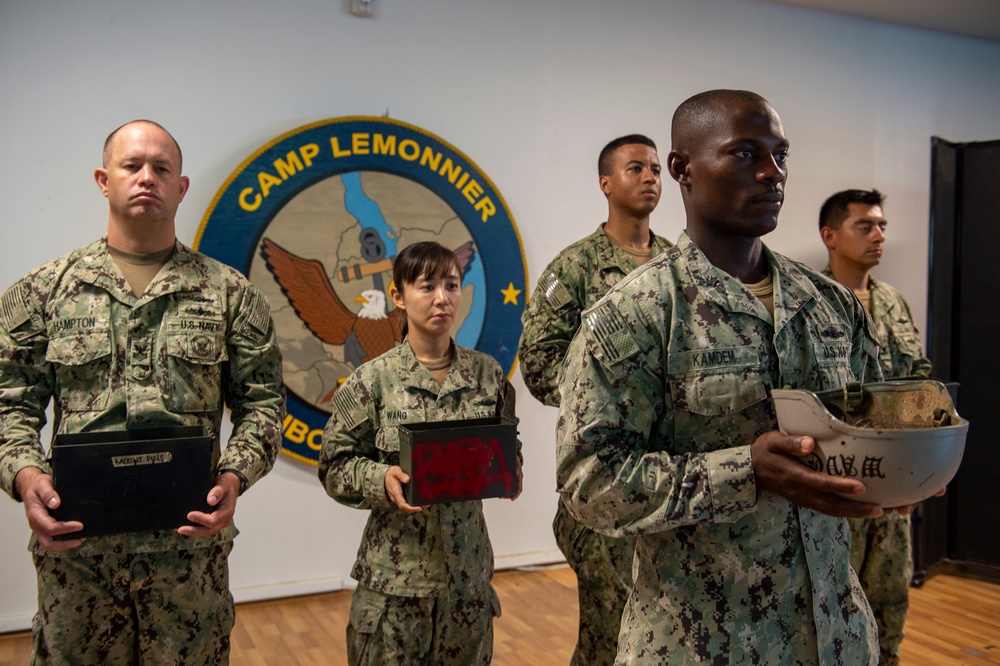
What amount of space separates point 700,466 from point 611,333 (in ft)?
0.73

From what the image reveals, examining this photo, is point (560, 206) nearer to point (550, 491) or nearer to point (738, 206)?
point (550, 491)

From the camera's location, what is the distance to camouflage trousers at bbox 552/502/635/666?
2.22 meters

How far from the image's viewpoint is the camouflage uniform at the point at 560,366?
7.41 ft

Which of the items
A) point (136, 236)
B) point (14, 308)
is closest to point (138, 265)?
point (136, 236)

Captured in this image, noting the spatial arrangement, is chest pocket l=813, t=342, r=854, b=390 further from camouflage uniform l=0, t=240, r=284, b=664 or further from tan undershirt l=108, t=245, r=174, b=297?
tan undershirt l=108, t=245, r=174, b=297

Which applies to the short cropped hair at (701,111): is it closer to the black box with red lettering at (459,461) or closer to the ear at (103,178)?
the black box with red lettering at (459,461)

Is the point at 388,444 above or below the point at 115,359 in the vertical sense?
below

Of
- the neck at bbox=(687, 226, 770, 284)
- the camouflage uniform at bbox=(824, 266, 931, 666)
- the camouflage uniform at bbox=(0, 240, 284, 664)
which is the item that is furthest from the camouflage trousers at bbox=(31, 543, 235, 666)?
the camouflage uniform at bbox=(824, 266, 931, 666)

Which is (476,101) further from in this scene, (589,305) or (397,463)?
(397,463)

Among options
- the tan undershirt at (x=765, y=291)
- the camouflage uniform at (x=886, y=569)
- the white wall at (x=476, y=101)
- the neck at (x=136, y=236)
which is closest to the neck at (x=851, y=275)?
the camouflage uniform at (x=886, y=569)

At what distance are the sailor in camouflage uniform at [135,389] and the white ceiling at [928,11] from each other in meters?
3.70

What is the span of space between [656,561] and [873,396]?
395 mm

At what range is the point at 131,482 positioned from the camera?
1.62 meters

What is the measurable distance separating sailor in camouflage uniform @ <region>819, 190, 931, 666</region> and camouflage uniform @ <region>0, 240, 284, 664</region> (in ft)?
6.46
